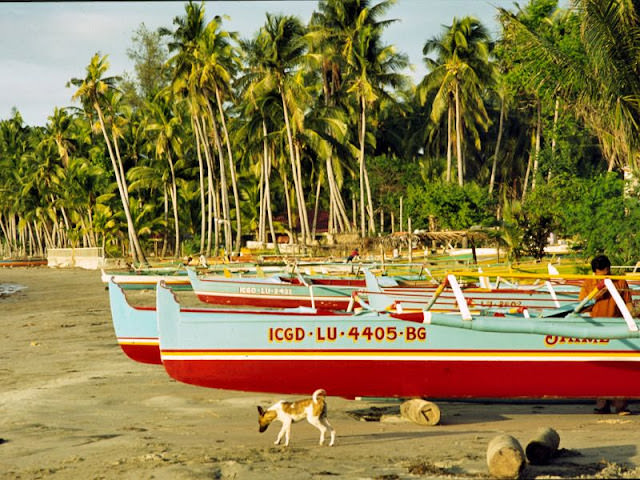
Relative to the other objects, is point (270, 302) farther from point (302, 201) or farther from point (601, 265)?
point (302, 201)

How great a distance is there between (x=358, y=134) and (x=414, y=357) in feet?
164

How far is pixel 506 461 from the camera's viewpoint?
7.21 meters

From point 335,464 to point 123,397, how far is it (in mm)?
4812

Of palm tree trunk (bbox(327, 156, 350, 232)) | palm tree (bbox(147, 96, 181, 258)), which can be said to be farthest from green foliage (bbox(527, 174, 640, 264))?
palm tree (bbox(147, 96, 181, 258))

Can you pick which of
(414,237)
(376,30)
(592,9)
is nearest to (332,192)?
(376,30)

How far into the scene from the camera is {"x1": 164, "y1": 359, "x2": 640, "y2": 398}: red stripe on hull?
9797 millimetres

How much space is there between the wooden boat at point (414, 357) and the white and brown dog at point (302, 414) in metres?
1.05

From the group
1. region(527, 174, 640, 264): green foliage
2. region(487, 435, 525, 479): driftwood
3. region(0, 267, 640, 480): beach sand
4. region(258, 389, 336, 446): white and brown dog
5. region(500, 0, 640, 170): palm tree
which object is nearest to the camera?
region(487, 435, 525, 479): driftwood

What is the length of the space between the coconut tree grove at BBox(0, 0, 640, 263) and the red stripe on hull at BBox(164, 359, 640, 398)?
49.1 feet

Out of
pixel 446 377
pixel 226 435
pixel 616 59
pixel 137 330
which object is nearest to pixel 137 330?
pixel 137 330

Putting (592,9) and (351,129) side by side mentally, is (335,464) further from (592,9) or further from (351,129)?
(351,129)

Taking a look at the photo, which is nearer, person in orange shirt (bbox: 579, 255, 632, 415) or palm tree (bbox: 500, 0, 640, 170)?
person in orange shirt (bbox: 579, 255, 632, 415)

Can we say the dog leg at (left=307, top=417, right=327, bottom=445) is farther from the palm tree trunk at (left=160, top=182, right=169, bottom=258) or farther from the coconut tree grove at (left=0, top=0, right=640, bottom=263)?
the palm tree trunk at (left=160, top=182, right=169, bottom=258)

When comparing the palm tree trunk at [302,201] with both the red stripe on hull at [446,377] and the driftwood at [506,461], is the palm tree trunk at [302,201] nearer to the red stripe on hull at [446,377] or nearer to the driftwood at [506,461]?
the red stripe on hull at [446,377]
